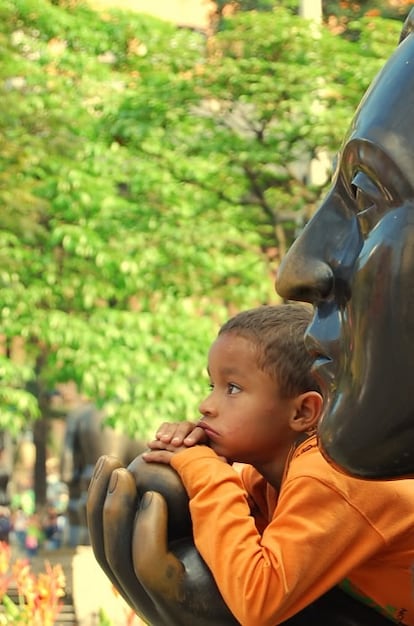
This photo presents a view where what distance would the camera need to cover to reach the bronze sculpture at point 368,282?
1.12 meters

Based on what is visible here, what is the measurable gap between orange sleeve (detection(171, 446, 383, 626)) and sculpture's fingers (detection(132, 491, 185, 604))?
5 cm

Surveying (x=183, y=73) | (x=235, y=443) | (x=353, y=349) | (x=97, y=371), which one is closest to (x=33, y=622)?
(x=235, y=443)

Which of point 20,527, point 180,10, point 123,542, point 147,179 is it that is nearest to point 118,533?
point 123,542

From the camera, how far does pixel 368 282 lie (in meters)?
1.14

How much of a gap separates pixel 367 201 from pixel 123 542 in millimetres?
544

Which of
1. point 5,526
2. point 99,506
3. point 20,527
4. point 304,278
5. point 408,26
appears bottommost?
point 20,527

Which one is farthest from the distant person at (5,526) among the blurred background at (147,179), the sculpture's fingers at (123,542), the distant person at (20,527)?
the sculpture's fingers at (123,542)

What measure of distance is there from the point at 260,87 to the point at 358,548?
10.0 metres

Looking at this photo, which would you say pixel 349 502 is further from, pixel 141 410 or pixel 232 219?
pixel 232 219

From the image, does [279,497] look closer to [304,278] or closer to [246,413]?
[246,413]

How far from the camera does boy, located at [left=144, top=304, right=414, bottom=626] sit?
57.2 inches

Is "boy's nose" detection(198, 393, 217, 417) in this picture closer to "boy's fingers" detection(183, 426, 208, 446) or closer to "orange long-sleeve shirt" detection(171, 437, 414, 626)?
"boy's fingers" detection(183, 426, 208, 446)

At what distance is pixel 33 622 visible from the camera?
5.17 metres

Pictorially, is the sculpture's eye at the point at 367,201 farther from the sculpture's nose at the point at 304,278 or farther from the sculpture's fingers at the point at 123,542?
the sculpture's fingers at the point at 123,542
